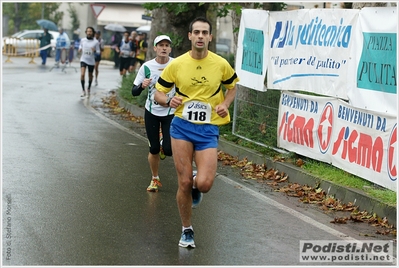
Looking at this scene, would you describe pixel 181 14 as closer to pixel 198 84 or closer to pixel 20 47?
pixel 198 84

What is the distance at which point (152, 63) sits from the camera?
34.9ft

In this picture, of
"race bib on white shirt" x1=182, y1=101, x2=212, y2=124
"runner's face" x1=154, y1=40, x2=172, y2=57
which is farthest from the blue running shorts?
"runner's face" x1=154, y1=40, x2=172, y2=57

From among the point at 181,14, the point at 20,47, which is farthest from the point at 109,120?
the point at 20,47

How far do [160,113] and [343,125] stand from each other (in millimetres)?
2276

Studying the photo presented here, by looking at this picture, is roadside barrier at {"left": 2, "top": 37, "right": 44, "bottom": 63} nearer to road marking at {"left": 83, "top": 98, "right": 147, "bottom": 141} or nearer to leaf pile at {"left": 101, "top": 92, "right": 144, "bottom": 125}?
leaf pile at {"left": 101, "top": 92, "right": 144, "bottom": 125}

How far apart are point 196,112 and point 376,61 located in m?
2.96

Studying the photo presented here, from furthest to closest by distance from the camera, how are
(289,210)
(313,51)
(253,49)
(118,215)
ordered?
(253,49) < (313,51) < (289,210) < (118,215)

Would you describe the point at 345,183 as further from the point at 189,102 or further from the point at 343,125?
the point at 189,102

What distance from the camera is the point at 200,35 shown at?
7.81 meters

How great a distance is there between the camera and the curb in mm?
9280

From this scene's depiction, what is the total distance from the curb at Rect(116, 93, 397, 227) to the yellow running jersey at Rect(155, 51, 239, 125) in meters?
2.27

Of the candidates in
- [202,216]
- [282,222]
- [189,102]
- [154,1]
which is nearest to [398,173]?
[282,222]

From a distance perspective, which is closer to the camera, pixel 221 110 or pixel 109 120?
pixel 221 110

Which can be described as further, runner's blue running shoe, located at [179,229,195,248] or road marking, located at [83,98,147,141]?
road marking, located at [83,98,147,141]
